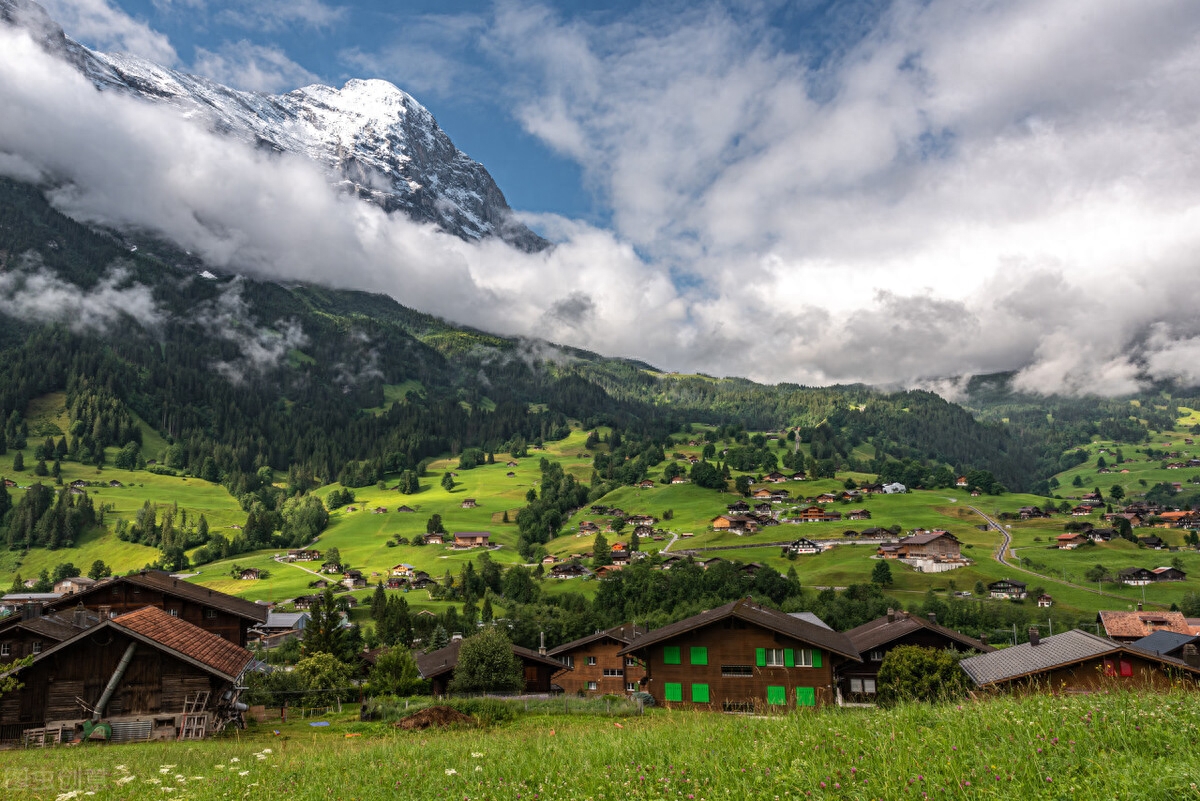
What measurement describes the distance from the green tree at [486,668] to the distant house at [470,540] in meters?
131

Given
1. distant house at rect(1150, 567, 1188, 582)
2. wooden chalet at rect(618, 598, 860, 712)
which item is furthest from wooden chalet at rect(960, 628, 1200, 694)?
distant house at rect(1150, 567, 1188, 582)

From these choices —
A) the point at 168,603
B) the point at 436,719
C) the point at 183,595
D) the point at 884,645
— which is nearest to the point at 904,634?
the point at 884,645

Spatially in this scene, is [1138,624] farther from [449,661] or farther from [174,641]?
[174,641]

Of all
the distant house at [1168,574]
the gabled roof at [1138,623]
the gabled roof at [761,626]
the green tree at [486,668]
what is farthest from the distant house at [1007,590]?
the green tree at [486,668]

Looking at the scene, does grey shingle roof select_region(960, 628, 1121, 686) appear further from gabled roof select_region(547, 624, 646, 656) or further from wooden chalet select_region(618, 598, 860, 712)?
gabled roof select_region(547, 624, 646, 656)

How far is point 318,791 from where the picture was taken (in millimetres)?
11219

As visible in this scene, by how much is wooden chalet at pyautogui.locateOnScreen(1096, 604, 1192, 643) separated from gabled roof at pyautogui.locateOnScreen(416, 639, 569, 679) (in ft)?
202

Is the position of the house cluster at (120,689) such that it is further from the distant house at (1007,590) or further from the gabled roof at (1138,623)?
the distant house at (1007,590)

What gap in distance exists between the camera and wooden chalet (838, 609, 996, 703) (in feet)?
188

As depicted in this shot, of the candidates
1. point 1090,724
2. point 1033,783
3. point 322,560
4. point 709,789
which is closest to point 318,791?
point 709,789

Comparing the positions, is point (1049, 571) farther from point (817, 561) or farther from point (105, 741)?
point (105, 741)

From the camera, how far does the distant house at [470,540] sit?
608 ft

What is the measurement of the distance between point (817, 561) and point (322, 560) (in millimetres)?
119101

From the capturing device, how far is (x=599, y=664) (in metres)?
69.7
